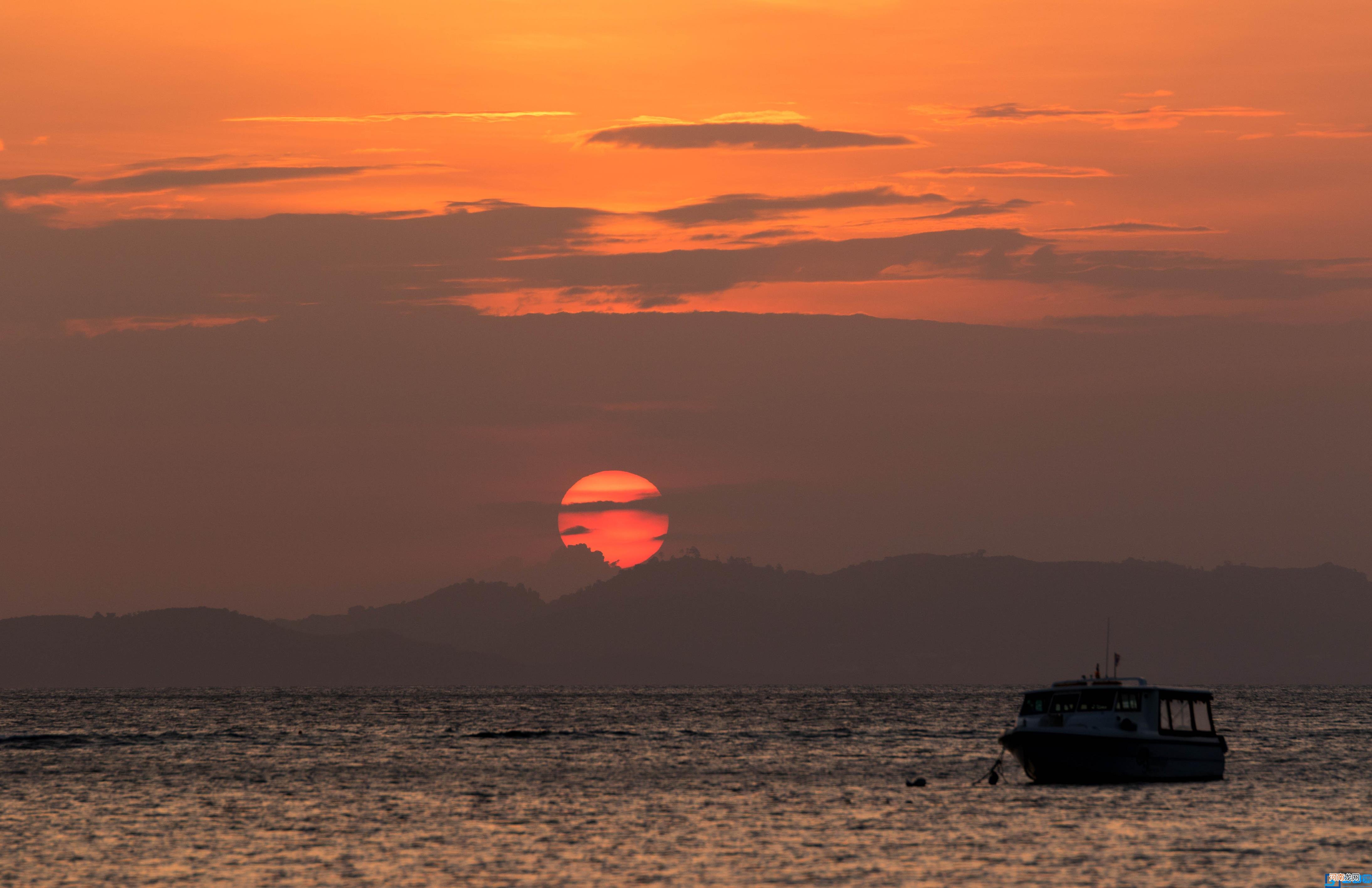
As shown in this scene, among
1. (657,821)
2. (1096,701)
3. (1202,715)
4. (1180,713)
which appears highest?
(1096,701)

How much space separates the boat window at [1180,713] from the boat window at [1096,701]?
3.71m

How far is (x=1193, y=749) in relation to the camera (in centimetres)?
8506

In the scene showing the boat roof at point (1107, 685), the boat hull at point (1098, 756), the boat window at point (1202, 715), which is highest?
the boat roof at point (1107, 685)

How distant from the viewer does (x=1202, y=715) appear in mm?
86125

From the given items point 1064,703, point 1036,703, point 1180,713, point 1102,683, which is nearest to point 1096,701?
point 1102,683

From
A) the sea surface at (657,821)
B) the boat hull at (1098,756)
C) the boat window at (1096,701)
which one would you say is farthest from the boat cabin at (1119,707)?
the sea surface at (657,821)

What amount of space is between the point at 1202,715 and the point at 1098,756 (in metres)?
8.28

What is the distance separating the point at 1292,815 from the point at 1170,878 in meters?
24.8

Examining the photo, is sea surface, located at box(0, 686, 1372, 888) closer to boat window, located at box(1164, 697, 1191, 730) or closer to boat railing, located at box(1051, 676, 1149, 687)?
boat window, located at box(1164, 697, 1191, 730)

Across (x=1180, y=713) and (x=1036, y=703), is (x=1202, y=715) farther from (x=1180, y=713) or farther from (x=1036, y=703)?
(x=1036, y=703)

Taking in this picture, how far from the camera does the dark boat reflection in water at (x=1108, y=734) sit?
81562mm

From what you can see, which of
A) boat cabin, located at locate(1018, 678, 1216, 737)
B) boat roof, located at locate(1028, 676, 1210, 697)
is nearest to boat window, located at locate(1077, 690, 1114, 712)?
boat cabin, located at locate(1018, 678, 1216, 737)

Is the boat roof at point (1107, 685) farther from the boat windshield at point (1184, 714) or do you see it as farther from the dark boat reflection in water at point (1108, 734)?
the boat windshield at point (1184, 714)

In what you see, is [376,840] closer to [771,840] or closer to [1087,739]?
[771,840]
